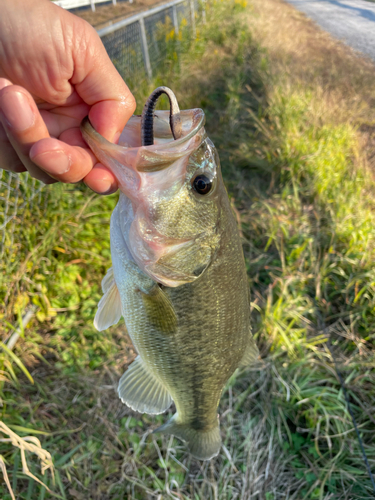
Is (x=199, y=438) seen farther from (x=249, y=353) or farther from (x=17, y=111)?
(x=17, y=111)

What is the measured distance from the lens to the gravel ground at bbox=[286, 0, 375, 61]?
137 inches

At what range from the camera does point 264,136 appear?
17.7ft

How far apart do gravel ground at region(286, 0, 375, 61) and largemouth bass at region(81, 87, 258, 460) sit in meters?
3.68

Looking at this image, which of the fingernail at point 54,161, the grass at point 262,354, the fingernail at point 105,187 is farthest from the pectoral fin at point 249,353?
the grass at point 262,354

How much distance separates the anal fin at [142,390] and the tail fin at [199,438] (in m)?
0.14

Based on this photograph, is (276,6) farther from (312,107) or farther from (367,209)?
(367,209)

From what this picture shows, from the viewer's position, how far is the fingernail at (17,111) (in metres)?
0.91

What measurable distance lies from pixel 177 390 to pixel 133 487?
1259mm

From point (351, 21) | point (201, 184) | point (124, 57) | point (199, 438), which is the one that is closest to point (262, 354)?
point (199, 438)

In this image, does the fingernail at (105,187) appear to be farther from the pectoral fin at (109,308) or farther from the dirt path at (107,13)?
the dirt path at (107,13)

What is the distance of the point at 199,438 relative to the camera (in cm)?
164

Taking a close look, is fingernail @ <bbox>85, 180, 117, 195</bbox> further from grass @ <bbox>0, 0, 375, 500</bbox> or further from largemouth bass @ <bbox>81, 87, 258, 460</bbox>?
grass @ <bbox>0, 0, 375, 500</bbox>

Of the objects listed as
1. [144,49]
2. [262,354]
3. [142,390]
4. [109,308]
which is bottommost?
[262,354]

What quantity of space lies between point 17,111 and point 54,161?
0.17 meters
